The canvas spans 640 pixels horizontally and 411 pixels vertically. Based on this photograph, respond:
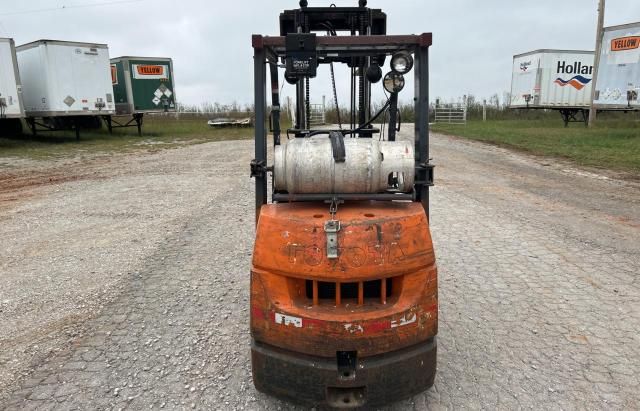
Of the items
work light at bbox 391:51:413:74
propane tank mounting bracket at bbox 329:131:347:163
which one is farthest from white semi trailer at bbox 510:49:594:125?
propane tank mounting bracket at bbox 329:131:347:163

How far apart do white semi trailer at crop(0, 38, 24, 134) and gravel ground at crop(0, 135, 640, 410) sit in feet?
32.4

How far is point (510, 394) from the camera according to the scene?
10.1 feet

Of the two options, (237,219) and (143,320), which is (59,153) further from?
(143,320)

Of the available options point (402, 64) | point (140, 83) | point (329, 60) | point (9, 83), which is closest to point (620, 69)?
point (329, 60)

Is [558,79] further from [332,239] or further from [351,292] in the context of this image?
[332,239]

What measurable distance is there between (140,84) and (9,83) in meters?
6.94

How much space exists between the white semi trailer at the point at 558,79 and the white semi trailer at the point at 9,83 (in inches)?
961

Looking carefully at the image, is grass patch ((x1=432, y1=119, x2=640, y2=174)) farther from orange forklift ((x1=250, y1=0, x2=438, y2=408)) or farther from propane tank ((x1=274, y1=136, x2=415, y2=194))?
orange forklift ((x1=250, y1=0, x2=438, y2=408))

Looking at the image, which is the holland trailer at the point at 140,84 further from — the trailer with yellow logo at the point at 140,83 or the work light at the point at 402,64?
the work light at the point at 402,64

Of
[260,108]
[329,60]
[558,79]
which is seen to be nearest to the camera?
[260,108]

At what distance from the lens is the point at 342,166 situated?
2826mm

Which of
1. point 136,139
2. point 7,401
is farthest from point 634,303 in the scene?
point 136,139

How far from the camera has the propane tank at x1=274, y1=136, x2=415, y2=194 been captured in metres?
2.83

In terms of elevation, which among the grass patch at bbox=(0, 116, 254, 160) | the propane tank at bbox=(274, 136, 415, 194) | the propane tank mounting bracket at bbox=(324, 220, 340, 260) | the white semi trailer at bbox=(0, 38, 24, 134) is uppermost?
the white semi trailer at bbox=(0, 38, 24, 134)
